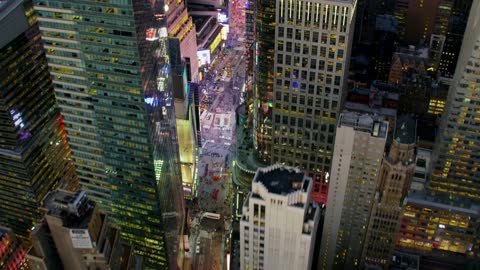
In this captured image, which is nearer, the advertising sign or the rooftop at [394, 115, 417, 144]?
the advertising sign

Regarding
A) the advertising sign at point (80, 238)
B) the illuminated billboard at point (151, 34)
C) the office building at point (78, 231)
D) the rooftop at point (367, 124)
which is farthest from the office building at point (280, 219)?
the illuminated billboard at point (151, 34)

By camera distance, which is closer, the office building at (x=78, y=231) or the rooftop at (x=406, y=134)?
the office building at (x=78, y=231)

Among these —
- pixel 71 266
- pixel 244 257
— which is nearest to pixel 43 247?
pixel 71 266

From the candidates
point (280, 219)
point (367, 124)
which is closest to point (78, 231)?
point (280, 219)

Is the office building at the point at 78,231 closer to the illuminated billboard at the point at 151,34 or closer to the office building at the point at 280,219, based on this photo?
the office building at the point at 280,219

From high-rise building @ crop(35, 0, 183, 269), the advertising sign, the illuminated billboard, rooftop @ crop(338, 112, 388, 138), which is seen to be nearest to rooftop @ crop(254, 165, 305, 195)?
rooftop @ crop(338, 112, 388, 138)

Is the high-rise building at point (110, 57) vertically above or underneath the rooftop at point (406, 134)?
above

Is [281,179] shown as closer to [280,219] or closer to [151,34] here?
[280,219]

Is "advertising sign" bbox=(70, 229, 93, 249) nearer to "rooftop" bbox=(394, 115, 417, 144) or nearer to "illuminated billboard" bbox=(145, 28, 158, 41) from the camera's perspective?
"illuminated billboard" bbox=(145, 28, 158, 41)
